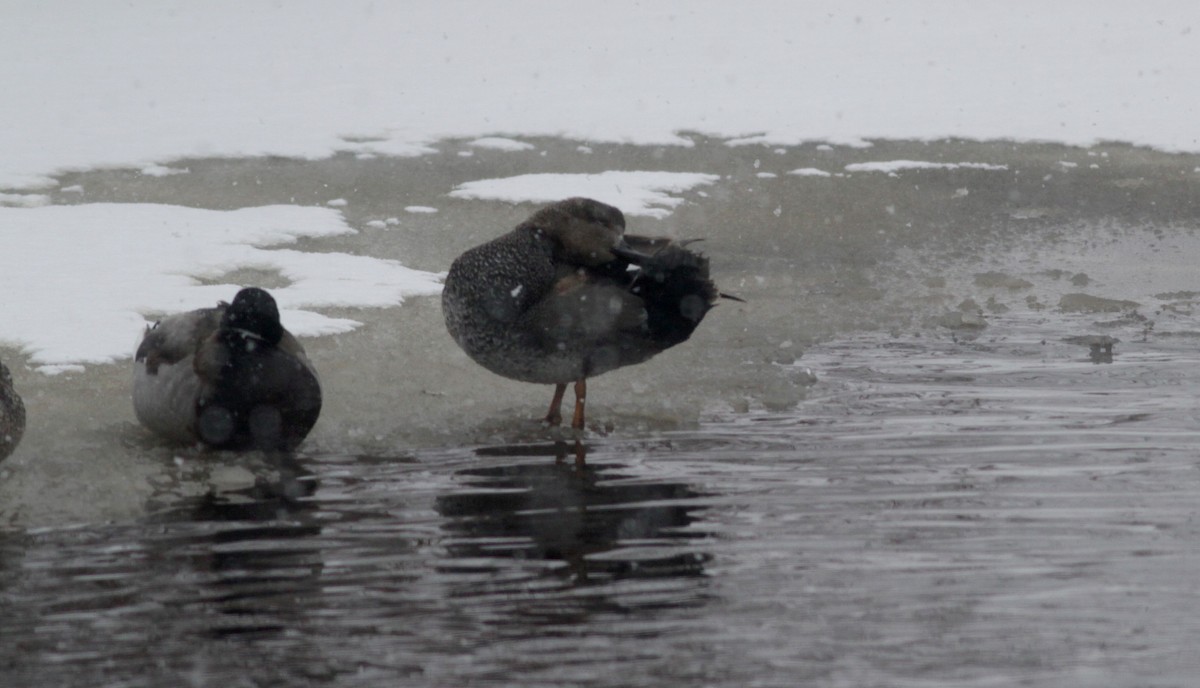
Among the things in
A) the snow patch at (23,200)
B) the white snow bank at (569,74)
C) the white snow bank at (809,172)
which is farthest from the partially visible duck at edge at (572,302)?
the white snow bank at (569,74)

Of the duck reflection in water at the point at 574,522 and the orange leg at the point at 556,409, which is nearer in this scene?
the duck reflection in water at the point at 574,522

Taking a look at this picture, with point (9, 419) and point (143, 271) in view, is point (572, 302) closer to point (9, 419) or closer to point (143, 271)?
point (9, 419)

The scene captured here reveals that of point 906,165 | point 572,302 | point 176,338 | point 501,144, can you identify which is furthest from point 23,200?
point 906,165

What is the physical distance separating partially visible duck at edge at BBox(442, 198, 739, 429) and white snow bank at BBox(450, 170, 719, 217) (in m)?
4.55

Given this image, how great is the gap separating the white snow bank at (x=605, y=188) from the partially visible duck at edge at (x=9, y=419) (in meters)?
6.00

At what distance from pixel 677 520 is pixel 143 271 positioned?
5.25 meters

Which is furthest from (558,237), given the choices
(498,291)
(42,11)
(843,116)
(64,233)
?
(42,11)

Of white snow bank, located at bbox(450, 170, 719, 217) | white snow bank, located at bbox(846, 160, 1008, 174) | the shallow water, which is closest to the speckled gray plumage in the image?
the shallow water

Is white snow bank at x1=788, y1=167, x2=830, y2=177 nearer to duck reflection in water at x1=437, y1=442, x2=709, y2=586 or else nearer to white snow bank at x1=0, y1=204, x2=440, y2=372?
white snow bank at x1=0, y1=204, x2=440, y2=372

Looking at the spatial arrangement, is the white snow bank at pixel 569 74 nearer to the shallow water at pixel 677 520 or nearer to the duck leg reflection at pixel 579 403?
the shallow water at pixel 677 520

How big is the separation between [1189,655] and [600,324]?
313cm

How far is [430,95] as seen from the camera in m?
18.2

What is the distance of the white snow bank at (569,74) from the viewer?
1494cm

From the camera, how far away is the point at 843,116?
52.9 ft
